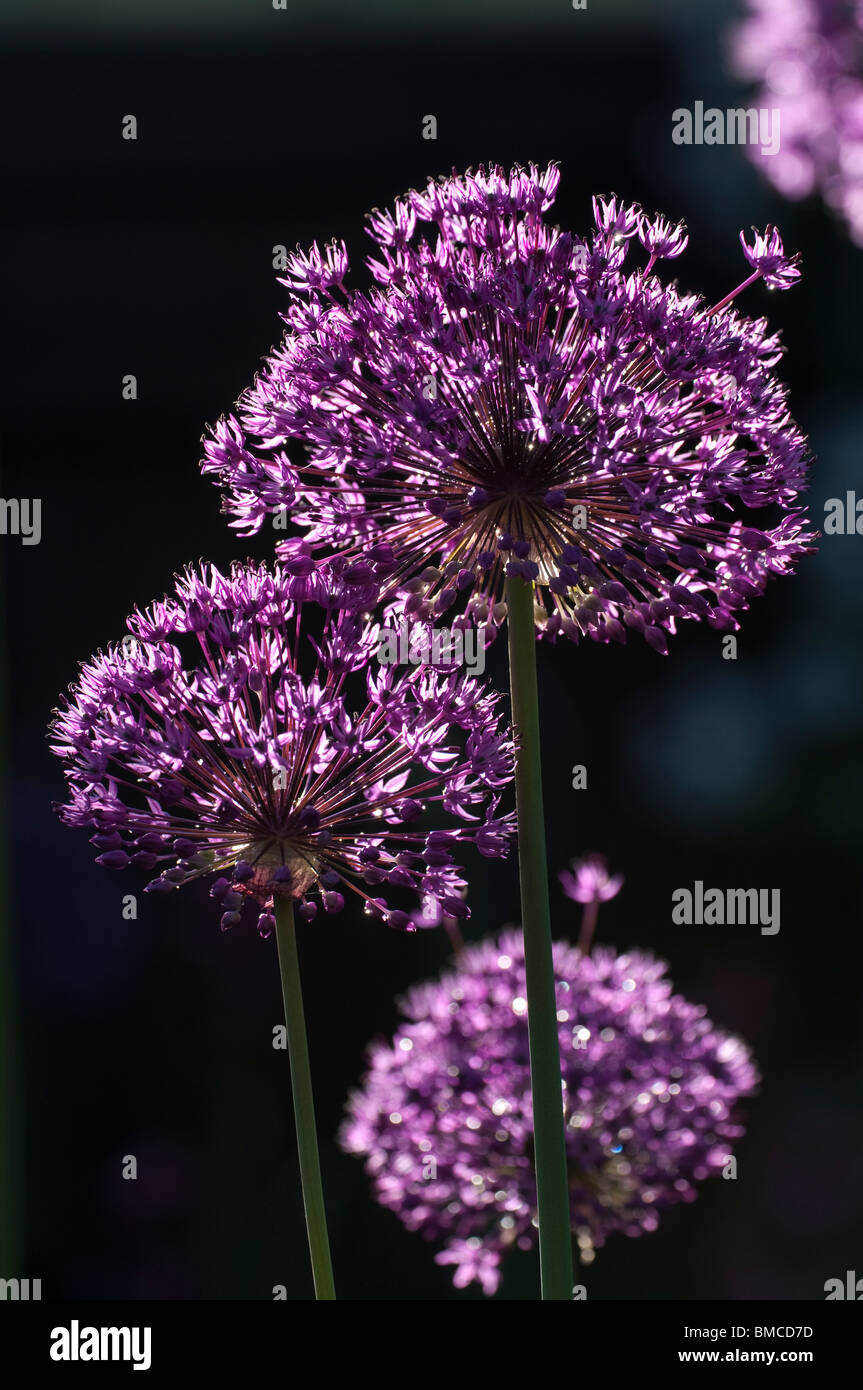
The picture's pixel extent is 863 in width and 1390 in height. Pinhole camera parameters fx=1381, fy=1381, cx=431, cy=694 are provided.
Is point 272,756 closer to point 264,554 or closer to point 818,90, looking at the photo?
point 818,90

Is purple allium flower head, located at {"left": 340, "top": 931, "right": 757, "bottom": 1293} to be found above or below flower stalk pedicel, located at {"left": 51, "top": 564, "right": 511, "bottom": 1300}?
below

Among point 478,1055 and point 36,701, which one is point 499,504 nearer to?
point 478,1055

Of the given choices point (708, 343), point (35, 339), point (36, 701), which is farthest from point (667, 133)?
point (708, 343)

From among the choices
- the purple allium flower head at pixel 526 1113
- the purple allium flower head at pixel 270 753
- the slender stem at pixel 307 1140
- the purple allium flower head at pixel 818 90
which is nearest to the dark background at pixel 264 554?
the purple allium flower head at pixel 526 1113

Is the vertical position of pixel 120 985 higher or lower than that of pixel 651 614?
lower

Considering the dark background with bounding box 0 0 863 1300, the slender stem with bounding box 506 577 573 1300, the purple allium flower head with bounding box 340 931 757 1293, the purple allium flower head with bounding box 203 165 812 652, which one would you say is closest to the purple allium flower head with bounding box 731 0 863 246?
the purple allium flower head with bounding box 203 165 812 652

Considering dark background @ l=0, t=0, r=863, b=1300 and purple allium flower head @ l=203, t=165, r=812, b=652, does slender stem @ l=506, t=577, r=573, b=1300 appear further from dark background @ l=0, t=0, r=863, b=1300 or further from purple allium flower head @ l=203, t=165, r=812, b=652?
dark background @ l=0, t=0, r=863, b=1300

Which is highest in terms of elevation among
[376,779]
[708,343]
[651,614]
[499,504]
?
[708,343]

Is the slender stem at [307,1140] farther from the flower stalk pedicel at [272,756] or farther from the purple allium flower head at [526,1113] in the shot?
the purple allium flower head at [526,1113]
